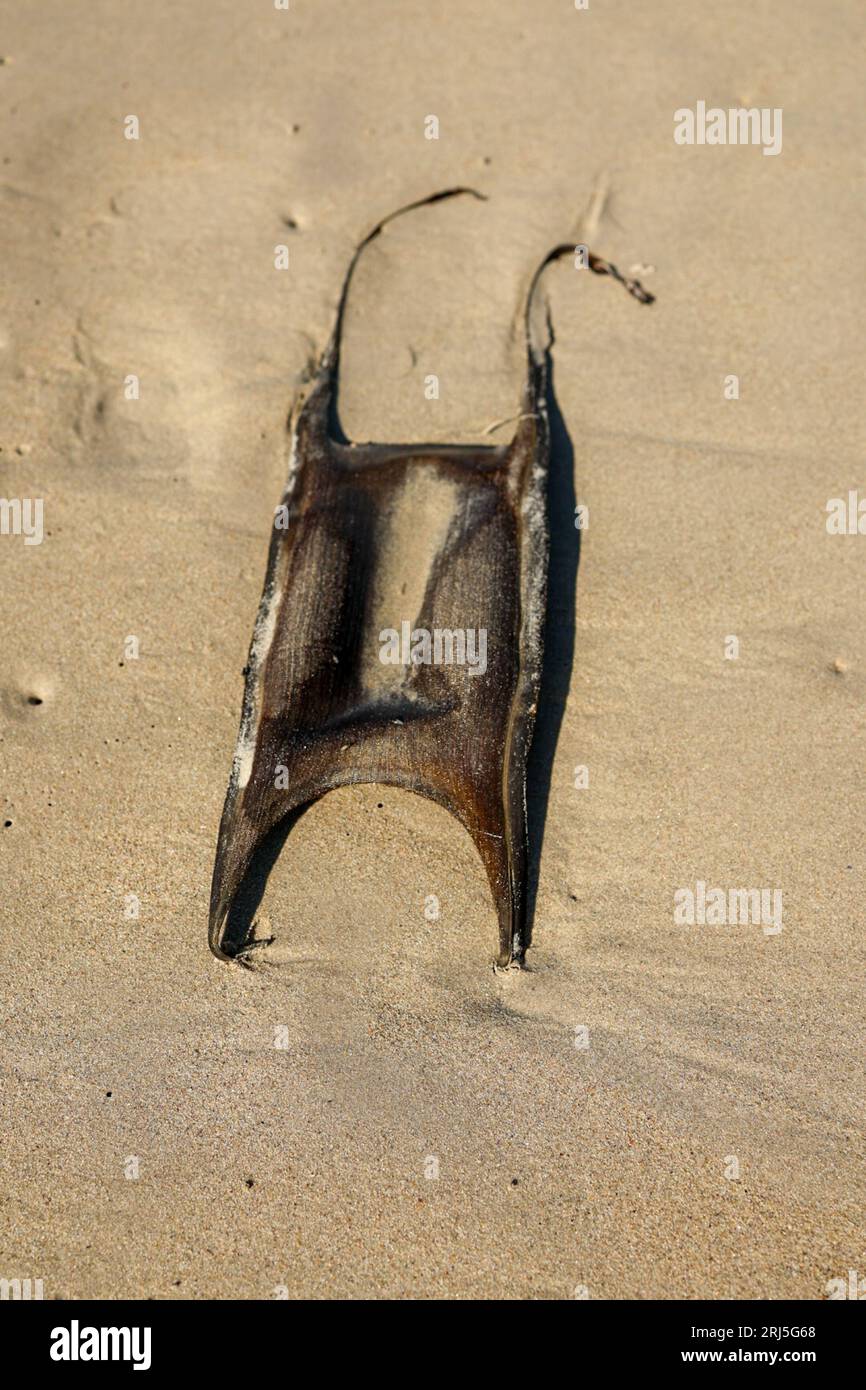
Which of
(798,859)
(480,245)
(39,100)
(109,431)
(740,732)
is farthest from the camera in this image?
(39,100)

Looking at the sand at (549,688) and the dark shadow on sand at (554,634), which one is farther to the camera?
the dark shadow on sand at (554,634)

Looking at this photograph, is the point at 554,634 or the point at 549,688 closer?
the point at 549,688

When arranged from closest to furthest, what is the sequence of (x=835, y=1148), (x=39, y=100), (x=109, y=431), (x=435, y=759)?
1. (x=835, y=1148)
2. (x=435, y=759)
3. (x=109, y=431)
4. (x=39, y=100)

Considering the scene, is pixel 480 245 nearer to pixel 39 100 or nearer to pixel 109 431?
pixel 109 431

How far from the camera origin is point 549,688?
4.06 m

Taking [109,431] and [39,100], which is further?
[39,100]

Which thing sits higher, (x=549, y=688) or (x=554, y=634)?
(x=554, y=634)

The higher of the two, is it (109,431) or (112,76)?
(112,76)

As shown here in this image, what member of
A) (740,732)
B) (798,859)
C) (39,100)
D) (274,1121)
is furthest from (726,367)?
Result: (39,100)

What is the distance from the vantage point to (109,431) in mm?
4766

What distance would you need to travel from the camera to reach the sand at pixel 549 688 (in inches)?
126

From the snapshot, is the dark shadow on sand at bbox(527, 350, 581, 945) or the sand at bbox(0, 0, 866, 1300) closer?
the sand at bbox(0, 0, 866, 1300)

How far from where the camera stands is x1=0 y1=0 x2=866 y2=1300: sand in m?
3.19

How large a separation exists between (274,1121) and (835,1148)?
5.91 ft
